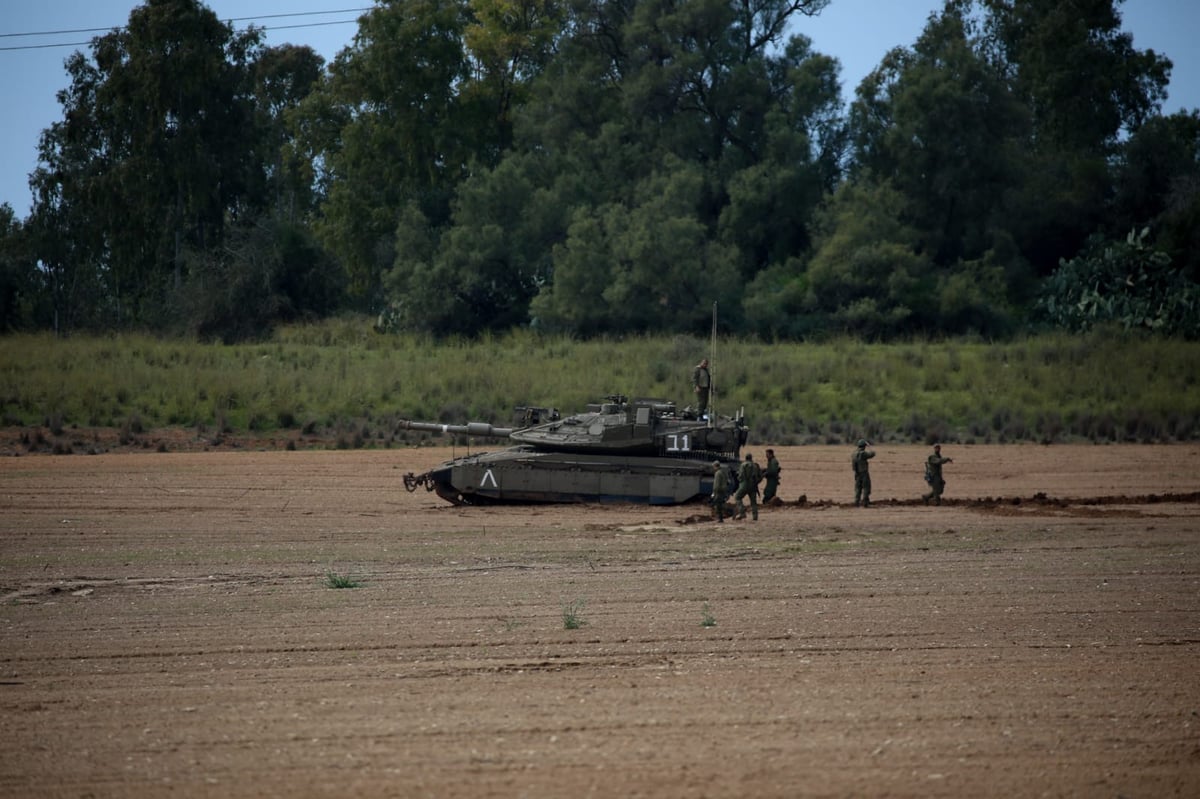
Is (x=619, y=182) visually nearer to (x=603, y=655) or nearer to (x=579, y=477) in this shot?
(x=579, y=477)

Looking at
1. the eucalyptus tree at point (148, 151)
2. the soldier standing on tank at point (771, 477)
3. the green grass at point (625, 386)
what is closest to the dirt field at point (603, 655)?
the soldier standing on tank at point (771, 477)

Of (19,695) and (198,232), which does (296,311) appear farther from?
(19,695)

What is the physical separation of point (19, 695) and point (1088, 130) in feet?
174

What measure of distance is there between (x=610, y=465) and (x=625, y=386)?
15.2 m

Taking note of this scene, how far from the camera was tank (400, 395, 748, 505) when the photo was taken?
23391mm

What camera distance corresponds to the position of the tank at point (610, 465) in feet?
76.7

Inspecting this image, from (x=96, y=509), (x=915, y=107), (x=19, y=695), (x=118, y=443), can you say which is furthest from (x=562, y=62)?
A: (x=19, y=695)

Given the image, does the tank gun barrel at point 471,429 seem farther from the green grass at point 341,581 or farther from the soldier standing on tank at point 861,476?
the green grass at point 341,581

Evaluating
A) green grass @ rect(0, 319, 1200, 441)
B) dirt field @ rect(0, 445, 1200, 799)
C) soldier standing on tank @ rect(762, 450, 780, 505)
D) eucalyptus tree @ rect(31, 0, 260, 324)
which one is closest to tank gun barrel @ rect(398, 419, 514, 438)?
dirt field @ rect(0, 445, 1200, 799)

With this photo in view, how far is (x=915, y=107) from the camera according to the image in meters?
49.2

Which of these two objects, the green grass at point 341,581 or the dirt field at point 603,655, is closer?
the dirt field at point 603,655

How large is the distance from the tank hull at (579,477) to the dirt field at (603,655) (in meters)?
1.37

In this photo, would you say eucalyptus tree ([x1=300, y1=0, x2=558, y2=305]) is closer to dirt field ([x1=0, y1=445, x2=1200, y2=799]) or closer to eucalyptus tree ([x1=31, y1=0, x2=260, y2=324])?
eucalyptus tree ([x1=31, y1=0, x2=260, y2=324])

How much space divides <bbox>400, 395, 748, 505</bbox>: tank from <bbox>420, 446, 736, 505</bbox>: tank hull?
2cm
